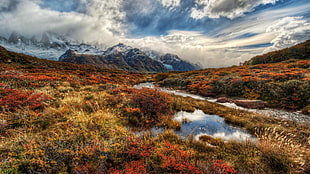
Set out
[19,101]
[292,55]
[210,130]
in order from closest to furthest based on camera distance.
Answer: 1. [210,130]
2. [19,101]
3. [292,55]

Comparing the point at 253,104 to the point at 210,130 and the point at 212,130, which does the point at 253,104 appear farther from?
the point at 210,130

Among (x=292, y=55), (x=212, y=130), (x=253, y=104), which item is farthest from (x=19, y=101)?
(x=292, y=55)

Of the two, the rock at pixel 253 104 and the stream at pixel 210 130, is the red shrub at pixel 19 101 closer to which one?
the stream at pixel 210 130

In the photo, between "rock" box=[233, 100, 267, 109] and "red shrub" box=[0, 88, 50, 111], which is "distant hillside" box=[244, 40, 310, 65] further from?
"red shrub" box=[0, 88, 50, 111]

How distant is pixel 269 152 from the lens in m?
4.29

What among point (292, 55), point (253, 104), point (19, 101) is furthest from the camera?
point (292, 55)

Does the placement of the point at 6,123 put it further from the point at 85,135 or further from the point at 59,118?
the point at 85,135

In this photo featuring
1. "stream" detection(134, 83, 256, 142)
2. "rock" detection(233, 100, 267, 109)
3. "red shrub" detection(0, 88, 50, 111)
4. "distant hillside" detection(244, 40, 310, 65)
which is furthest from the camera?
"distant hillside" detection(244, 40, 310, 65)

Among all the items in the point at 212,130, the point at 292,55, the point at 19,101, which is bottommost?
the point at 212,130

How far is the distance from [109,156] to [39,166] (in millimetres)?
1696

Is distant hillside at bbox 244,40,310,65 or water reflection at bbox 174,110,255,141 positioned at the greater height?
distant hillside at bbox 244,40,310,65

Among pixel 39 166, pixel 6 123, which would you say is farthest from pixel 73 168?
pixel 6 123

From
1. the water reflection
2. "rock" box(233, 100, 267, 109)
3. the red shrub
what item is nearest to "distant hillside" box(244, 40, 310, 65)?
"rock" box(233, 100, 267, 109)

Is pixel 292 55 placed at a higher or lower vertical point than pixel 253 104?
higher
